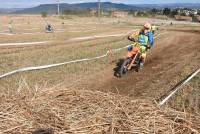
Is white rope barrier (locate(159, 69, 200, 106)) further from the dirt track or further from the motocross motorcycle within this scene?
the motocross motorcycle

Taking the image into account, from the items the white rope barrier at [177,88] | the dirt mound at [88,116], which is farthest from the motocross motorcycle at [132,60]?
the dirt mound at [88,116]

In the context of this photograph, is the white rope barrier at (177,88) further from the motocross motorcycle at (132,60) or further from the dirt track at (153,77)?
the motocross motorcycle at (132,60)

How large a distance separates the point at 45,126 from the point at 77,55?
13.6 meters

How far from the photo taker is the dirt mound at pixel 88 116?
5902 millimetres

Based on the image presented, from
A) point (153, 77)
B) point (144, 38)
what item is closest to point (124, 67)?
point (153, 77)

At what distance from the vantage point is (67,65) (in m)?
16.3

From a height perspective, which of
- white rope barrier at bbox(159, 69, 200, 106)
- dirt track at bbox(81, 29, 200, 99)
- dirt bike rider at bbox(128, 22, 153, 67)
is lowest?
dirt track at bbox(81, 29, 200, 99)

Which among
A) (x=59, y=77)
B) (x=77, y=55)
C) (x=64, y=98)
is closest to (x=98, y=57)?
(x=77, y=55)

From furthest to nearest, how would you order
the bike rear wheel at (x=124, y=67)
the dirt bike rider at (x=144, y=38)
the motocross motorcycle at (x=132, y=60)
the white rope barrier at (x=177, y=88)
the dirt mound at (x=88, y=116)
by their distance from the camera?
the dirt bike rider at (x=144, y=38)
the motocross motorcycle at (x=132, y=60)
the bike rear wheel at (x=124, y=67)
the white rope barrier at (x=177, y=88)
the dirt mound at (x=88, y=116)

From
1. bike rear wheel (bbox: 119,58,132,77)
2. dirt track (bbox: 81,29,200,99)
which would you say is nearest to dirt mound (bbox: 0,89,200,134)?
dirt track (bbox: 81,29,200,99)

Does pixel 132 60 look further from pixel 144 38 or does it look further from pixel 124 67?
pixel 144 38

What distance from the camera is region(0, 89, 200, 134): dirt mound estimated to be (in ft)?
19.4

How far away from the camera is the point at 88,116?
244 inches

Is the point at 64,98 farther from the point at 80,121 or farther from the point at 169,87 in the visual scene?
the point at 169,87
